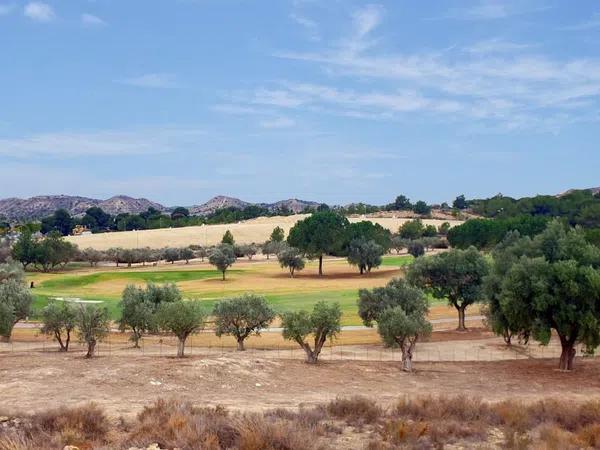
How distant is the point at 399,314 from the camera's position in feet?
131

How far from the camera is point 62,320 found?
45.5 m

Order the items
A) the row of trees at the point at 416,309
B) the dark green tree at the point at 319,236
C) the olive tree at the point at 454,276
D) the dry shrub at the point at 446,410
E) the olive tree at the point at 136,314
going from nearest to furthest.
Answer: the dry shrub at the point at 446,410
the row of trees at the point at 416,309
the olive tree at the point at 136,314
the olive tree at the point at 454,276
the dark green tree at the point at 319,236

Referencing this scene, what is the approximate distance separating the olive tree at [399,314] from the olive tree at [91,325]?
58.9 feet

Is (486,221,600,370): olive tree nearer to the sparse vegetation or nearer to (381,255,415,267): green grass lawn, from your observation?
the sparse vegetation

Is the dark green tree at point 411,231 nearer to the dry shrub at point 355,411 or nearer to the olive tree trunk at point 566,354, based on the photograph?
the olive tree trunk at point 566,354

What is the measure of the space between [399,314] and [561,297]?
9.39 meters

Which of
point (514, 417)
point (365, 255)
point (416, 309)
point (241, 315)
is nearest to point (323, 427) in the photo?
point (514, 417)

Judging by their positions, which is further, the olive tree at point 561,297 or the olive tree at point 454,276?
the olive tree at point 454,276

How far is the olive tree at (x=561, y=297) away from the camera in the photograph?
123 ft

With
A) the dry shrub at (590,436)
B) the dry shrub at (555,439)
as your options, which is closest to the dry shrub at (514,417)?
the dry shrub at (555,439)

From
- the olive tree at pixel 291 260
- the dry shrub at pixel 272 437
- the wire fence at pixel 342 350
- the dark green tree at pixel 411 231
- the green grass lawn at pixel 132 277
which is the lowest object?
the wire fence at pixel 342 350

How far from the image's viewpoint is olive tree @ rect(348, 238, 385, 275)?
11462 cm

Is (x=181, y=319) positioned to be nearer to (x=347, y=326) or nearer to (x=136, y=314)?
(x=136, y=314)

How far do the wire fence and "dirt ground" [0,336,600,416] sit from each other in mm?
2816
